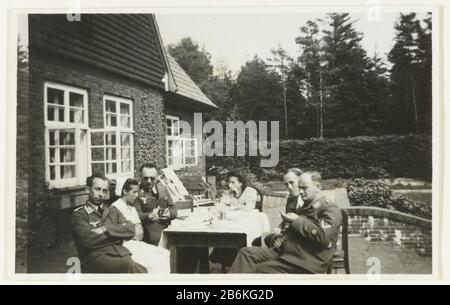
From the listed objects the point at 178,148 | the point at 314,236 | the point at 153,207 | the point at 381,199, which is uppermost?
the point at 178,148

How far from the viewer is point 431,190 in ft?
15.7

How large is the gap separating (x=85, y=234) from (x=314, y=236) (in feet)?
9.01

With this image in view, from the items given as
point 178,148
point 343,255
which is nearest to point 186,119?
point 178,148

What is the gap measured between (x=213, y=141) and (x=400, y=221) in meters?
2.70

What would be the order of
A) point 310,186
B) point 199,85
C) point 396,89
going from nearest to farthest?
point 310,186 → point 396,89 → point 199,85

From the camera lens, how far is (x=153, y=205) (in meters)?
5.00

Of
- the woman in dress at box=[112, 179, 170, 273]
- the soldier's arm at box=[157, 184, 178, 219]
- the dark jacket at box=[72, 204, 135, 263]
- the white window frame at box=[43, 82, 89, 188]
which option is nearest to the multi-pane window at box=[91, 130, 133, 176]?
the white window frame at box=[43, 82, 89, 188]

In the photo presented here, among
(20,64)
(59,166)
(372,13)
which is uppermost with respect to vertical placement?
(372,13)

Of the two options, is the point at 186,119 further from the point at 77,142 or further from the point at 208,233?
the point at 208,233

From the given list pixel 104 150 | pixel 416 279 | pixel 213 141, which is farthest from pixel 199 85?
pixel 416 279

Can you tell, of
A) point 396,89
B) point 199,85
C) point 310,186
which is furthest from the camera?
point 199,85

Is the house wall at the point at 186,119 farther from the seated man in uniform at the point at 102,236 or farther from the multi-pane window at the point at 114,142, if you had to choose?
the seated man in uniform at the point at 102,236

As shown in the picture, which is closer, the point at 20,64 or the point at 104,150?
the point at 20,64

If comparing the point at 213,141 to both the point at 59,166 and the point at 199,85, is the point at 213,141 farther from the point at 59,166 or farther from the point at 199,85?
the point at 59,166
